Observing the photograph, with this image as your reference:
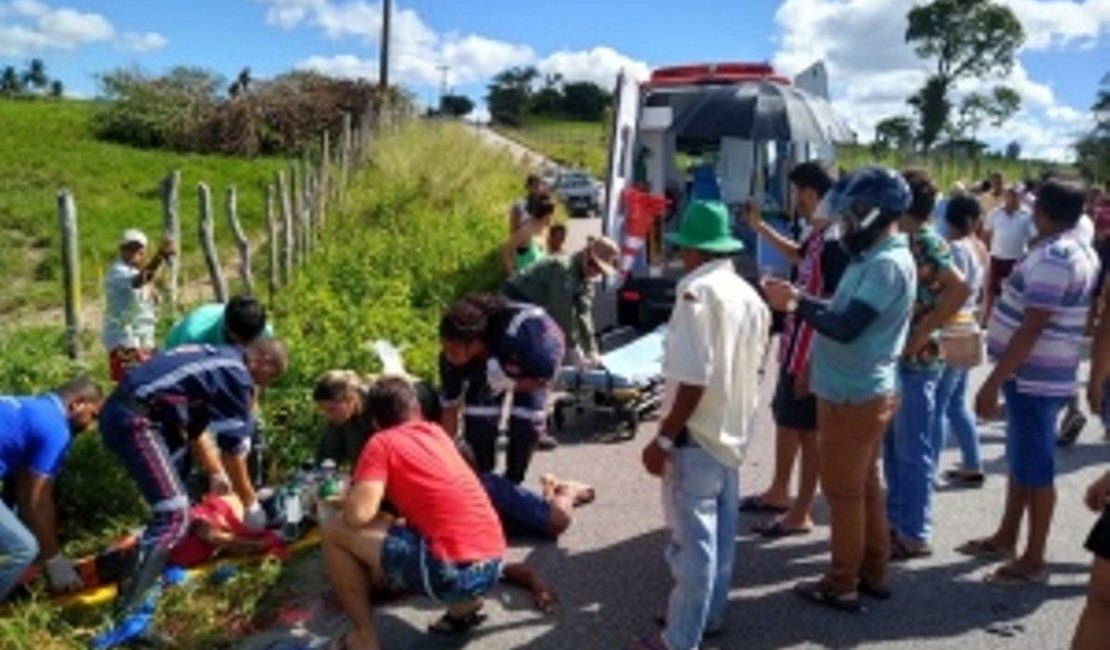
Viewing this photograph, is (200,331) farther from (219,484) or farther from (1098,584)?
(1098,584)

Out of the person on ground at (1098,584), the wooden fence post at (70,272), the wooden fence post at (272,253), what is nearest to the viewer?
the person on ground at (1098,584)

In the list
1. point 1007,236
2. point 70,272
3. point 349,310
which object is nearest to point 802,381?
point 349,310

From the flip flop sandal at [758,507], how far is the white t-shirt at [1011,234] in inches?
243

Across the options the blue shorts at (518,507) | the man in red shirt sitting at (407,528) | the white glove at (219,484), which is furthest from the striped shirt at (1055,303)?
the white glove at (219,484)

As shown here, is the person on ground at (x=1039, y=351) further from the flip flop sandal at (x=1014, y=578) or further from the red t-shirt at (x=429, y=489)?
the red t-shirt at (x=429, y=489)

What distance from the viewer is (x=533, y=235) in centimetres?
819

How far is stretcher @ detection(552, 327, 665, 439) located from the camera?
6.85 m

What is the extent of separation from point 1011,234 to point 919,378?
647cm

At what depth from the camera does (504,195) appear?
16.4 m

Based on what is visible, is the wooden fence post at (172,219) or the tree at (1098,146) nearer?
the wooden fence post at (172,219)

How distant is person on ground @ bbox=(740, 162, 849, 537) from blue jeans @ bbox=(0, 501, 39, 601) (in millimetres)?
3417

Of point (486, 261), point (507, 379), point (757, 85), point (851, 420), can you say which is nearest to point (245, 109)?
point (486, 261)

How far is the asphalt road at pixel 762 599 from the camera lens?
4094 mm

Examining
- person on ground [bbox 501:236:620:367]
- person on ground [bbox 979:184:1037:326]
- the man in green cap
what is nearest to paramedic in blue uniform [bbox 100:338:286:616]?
the man in green cap
